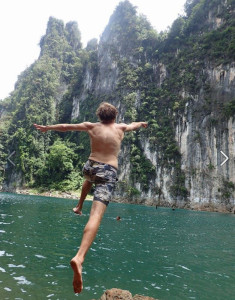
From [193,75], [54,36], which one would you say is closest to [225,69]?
[193,75]

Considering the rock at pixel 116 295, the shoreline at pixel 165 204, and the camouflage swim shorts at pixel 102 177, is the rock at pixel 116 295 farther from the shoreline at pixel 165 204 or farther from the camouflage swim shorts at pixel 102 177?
the shoreline at pixel 165 204

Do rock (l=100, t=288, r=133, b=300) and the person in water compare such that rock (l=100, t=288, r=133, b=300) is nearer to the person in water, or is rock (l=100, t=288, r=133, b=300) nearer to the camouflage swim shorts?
the person in water

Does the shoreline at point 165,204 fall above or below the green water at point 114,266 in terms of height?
above

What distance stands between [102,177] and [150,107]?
206 feet

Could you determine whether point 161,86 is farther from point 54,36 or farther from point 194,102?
point 54,36

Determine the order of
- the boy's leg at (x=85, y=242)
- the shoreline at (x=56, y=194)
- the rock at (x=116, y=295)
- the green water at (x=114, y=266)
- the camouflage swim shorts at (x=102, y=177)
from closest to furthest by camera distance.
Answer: the boy's leg at (x=85, y=242), the camouflage swim shorts at (x=102, y=177), the rock at (x=116, y=295), the green water at (x=114, y=266), the shoreline at (x=56, y=194)

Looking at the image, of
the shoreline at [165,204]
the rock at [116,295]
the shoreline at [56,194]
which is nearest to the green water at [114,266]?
Answer: the rock at [116,295]

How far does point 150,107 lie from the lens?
64.1m

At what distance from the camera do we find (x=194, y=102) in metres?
55.2

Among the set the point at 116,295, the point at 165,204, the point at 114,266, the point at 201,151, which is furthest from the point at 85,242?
the point at 165,204

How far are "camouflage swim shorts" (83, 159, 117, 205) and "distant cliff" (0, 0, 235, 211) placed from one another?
47.4 meters

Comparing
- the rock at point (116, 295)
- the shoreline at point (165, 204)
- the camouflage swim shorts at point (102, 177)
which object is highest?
the camouflage swim shorts at point (102, 177)

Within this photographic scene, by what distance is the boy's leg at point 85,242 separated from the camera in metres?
2.17

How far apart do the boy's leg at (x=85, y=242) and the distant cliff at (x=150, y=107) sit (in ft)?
156
